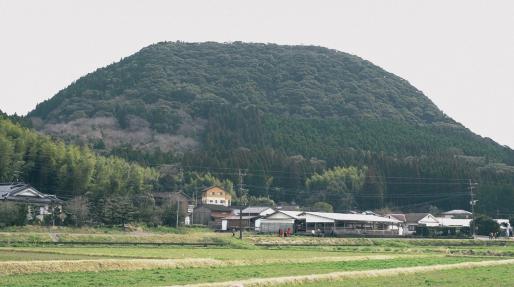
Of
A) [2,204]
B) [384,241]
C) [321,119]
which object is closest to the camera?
[2,204]

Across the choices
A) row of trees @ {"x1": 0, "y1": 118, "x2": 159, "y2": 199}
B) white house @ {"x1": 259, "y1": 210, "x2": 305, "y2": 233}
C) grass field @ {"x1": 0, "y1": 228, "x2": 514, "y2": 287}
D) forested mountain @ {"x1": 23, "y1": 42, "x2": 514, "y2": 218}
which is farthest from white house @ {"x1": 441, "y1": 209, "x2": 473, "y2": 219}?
grass field @ {"x1": 0, "y1": 228, "x2": 514, "y2": 287}

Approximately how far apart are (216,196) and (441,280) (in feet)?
243

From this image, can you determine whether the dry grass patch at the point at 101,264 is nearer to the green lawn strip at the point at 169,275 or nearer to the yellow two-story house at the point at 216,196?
the green lawn strip at the point at 169,275

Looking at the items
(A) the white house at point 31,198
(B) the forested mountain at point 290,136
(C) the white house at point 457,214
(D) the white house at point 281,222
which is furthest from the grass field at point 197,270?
(B) the forested mountain at point 290,136

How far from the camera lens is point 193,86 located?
188375 mm

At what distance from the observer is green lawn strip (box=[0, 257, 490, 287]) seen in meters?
23.1

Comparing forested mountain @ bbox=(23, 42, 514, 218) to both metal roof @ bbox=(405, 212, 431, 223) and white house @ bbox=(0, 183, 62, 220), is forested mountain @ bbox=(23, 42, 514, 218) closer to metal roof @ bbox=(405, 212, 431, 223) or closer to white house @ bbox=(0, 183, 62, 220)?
metal roof @ bbox=(405, 212, 431, 223)

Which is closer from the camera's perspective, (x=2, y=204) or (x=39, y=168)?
(x=2, y=204)

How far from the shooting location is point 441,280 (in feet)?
89.4

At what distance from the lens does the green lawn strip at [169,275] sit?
2306 centimetres

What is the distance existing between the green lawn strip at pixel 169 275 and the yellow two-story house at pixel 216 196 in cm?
6536

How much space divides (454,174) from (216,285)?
292 ft

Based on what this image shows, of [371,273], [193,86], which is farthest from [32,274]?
[193,86]

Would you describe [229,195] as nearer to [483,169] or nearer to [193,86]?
[483,169]
